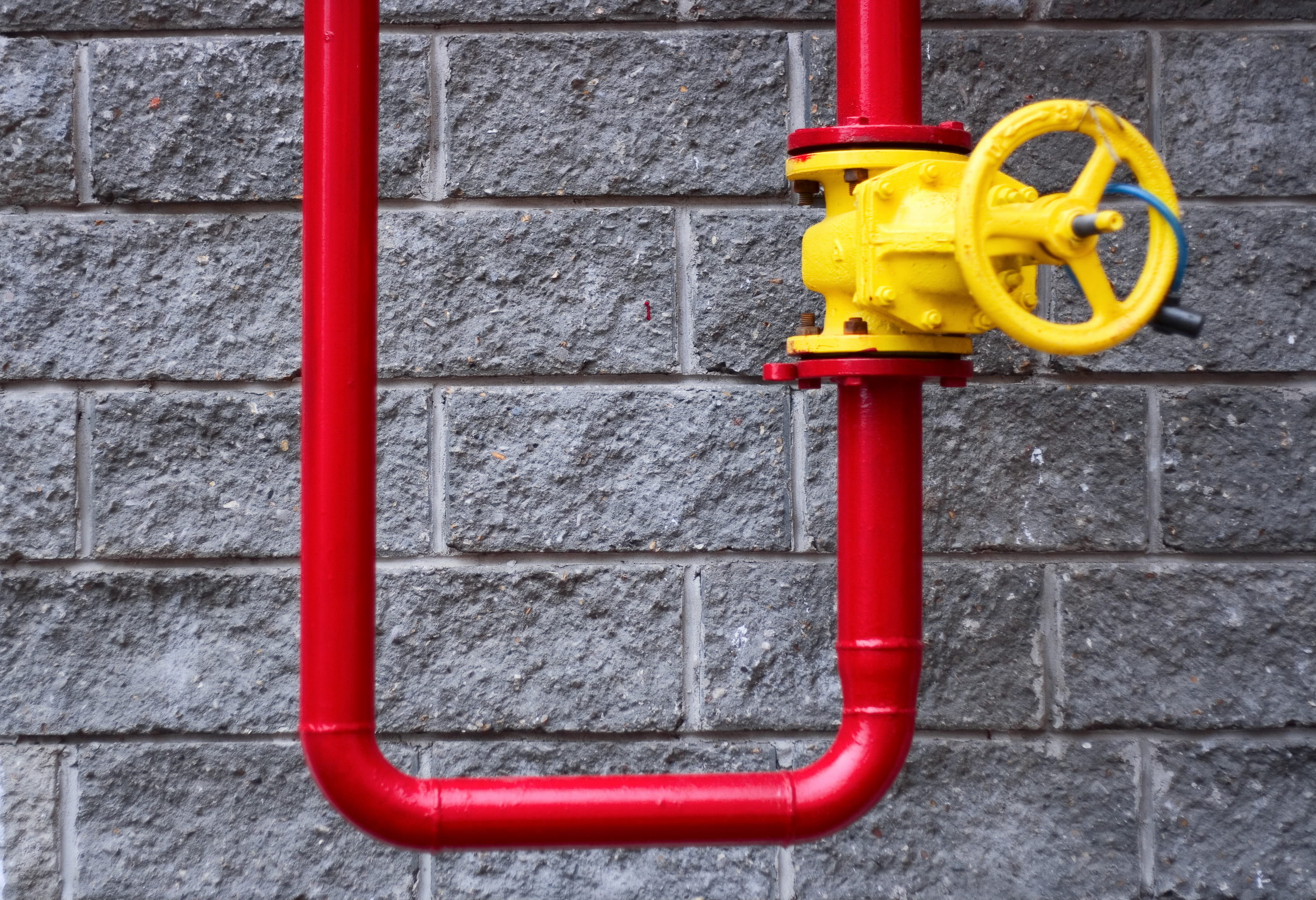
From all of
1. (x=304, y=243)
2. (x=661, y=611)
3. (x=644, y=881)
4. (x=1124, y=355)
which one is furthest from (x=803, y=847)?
(x=304, y=243)

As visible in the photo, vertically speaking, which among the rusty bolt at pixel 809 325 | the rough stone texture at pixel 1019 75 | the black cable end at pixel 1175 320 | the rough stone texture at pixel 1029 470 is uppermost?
the rough stone texture at pixel 1019 75

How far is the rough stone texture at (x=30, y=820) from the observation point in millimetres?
1165

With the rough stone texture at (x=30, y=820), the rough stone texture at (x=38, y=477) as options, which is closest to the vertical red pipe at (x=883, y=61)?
the rough stone texture at (x=38, y=477)

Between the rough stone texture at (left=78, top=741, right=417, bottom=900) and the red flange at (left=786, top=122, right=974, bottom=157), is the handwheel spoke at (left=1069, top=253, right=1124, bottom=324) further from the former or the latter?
the rough stone texture at (left=78, top=741, right=417, bottom=900)

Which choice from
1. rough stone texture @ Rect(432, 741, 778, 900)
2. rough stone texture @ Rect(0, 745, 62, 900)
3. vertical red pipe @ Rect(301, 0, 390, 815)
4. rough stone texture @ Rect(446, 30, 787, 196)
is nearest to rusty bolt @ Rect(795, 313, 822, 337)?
rough stone texture @ Rect(446, 30, 787, 196)

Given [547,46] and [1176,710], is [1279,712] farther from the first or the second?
[547,46]

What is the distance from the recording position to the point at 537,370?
116cm

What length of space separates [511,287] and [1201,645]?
87 cm

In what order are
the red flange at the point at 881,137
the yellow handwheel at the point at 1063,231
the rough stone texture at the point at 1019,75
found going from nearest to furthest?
the yellow handwheel at the point at 1063,231, the red flange at the point at 881,137, the rough stone texture at the point at 1019,75

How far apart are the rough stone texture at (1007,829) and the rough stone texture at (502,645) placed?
271mm

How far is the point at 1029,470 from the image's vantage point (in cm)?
116

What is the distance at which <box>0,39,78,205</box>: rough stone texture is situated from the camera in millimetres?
1154

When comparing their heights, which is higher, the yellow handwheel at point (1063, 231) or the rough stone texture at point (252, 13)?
the rough stone texture at point (252, 13)

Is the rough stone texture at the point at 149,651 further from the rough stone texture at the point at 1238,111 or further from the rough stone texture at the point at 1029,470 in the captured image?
the rough stone texture at the point at 1238,111
